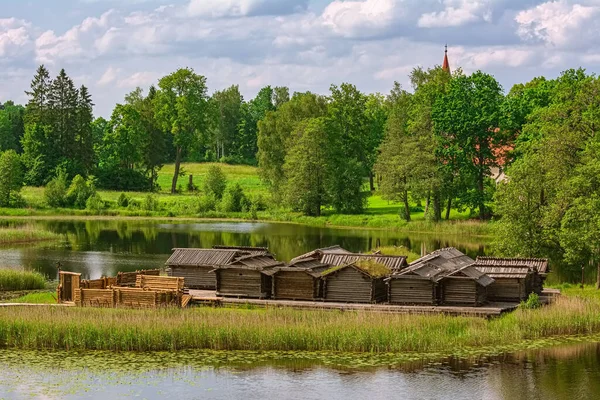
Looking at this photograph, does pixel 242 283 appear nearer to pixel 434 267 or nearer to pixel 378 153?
pixel 434 267

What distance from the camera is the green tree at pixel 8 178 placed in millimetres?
114875

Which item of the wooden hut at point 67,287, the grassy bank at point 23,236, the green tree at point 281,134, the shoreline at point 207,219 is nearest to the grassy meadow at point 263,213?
the shoreline at point 207,219

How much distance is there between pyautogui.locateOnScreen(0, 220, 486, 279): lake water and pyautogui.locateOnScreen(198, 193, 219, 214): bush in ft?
34.2

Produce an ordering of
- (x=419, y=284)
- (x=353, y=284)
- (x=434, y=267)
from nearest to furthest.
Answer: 1. (x=419, y=284)
2. (x=434, y=267)
3. (x=353, y=284)

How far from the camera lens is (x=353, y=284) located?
49906mm

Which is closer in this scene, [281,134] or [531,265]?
[531,265]

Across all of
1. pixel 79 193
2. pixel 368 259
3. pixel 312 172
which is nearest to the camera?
pixel 368 259

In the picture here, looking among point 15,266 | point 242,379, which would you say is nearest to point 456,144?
point 15,266

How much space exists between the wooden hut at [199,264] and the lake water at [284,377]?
14339 mm

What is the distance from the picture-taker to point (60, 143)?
457 ft

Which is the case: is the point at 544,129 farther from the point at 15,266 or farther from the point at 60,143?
the point at 60,143

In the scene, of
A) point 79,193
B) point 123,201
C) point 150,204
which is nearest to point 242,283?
point 150,204

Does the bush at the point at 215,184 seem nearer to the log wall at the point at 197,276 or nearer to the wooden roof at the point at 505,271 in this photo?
the log wall at the point at 197,276

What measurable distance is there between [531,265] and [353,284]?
10.5 m
